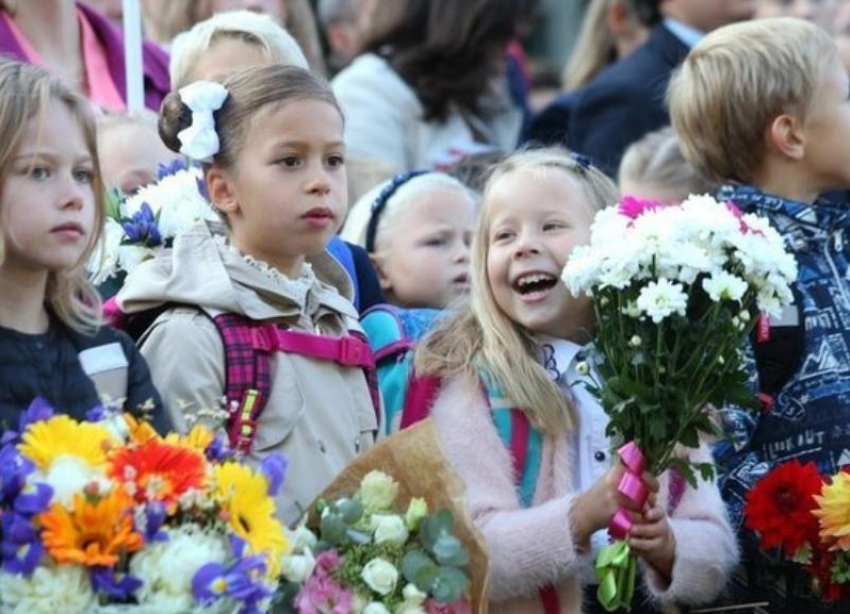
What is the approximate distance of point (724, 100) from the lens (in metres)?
6.64

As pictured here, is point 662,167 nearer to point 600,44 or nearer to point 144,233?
point 144,233

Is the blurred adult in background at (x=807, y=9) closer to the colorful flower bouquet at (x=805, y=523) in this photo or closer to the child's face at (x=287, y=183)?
the colorful flower bouquet at (x=805, y=523)

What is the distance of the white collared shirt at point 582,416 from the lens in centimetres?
573

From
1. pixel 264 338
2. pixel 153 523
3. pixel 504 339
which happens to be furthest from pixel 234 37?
pixel 153 523

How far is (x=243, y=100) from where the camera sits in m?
5.39

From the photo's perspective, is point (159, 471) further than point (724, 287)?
No

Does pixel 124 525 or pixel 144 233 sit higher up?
pixel 144 233

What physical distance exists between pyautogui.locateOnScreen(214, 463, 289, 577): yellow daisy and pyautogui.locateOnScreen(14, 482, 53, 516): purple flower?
14.0 inches

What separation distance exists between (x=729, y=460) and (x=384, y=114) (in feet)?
9.21

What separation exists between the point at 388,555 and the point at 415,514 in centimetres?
11

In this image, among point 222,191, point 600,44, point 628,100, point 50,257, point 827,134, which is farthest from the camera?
point 600,44

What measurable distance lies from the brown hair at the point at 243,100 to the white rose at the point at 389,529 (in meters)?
1.03

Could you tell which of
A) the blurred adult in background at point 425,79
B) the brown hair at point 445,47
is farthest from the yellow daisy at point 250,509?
the brown hair at point 445,47

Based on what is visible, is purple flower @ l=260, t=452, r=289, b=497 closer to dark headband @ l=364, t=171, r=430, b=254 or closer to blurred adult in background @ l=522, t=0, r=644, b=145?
dark headband @ l=364, t=171, r=430, b=254
